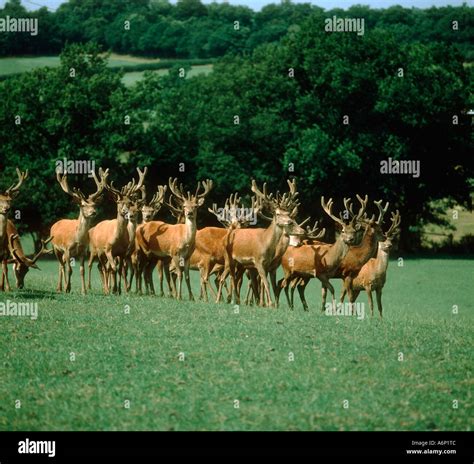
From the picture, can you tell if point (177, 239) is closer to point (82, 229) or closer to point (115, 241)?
point (115, 241)

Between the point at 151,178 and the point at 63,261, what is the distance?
89.7ft

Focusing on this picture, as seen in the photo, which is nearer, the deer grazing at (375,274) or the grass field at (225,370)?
the grass field at (225,370)

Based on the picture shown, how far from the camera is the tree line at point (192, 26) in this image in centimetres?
4869

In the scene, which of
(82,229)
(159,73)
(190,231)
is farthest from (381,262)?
(159,73)

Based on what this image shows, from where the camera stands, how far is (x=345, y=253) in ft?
64.6

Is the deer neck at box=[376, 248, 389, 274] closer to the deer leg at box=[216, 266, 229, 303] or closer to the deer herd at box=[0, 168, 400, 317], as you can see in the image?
the deer herd at box=[0, 168, 400, 317]

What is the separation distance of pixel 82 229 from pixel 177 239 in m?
1.94

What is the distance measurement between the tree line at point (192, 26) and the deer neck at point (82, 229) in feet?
74.3

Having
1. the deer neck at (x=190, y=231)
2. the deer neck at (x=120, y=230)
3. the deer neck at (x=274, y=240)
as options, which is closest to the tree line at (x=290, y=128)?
the deer neck at (x=120, y=230)

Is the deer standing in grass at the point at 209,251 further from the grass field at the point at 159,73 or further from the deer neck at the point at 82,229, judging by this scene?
the grass field at the point at 159,73

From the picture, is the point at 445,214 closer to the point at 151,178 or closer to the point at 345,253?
the point at 151,178

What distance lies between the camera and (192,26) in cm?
6544

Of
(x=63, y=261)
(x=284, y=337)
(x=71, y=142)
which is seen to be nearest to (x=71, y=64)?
(x=71, y=142)
